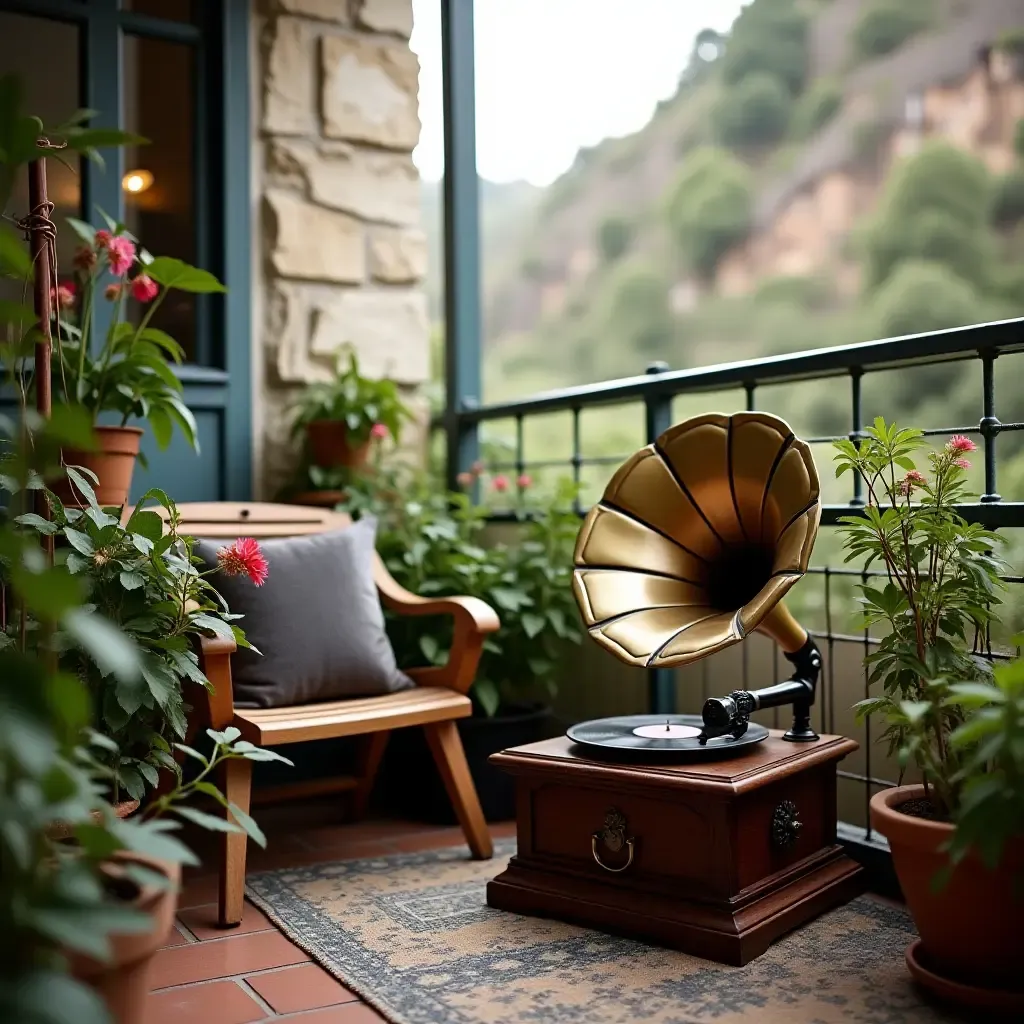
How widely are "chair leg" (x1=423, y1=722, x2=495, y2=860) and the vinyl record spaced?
0.38 m

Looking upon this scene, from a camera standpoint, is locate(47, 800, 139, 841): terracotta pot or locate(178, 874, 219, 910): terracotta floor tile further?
locate(178, 874, 219, 910): terracotta floor tile

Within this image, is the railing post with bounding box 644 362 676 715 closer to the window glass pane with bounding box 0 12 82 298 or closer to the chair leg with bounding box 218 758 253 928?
the chair leg with bounding box 218 758 253 928

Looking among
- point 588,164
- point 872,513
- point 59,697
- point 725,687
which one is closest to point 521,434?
point 725,687

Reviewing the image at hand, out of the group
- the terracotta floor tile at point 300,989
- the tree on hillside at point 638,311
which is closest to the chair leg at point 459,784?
the terracotta floor tile at point 300,989

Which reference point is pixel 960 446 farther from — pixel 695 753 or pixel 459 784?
pixel 459 784

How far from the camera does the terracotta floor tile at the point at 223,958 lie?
1.90 m

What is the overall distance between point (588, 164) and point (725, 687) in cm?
694

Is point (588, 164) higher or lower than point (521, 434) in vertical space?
higher

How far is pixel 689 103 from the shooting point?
8.85 meters

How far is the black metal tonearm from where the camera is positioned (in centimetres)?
201

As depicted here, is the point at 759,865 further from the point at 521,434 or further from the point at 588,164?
the point at 588,164

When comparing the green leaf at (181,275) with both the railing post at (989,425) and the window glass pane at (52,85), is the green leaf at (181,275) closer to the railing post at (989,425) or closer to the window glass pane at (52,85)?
the window glass pane at (52,85)

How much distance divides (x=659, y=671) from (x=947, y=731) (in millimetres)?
885

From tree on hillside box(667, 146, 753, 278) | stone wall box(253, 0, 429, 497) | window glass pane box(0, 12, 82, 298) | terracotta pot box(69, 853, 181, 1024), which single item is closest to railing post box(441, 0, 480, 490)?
stone wall box(253, 0, 429, 497)
